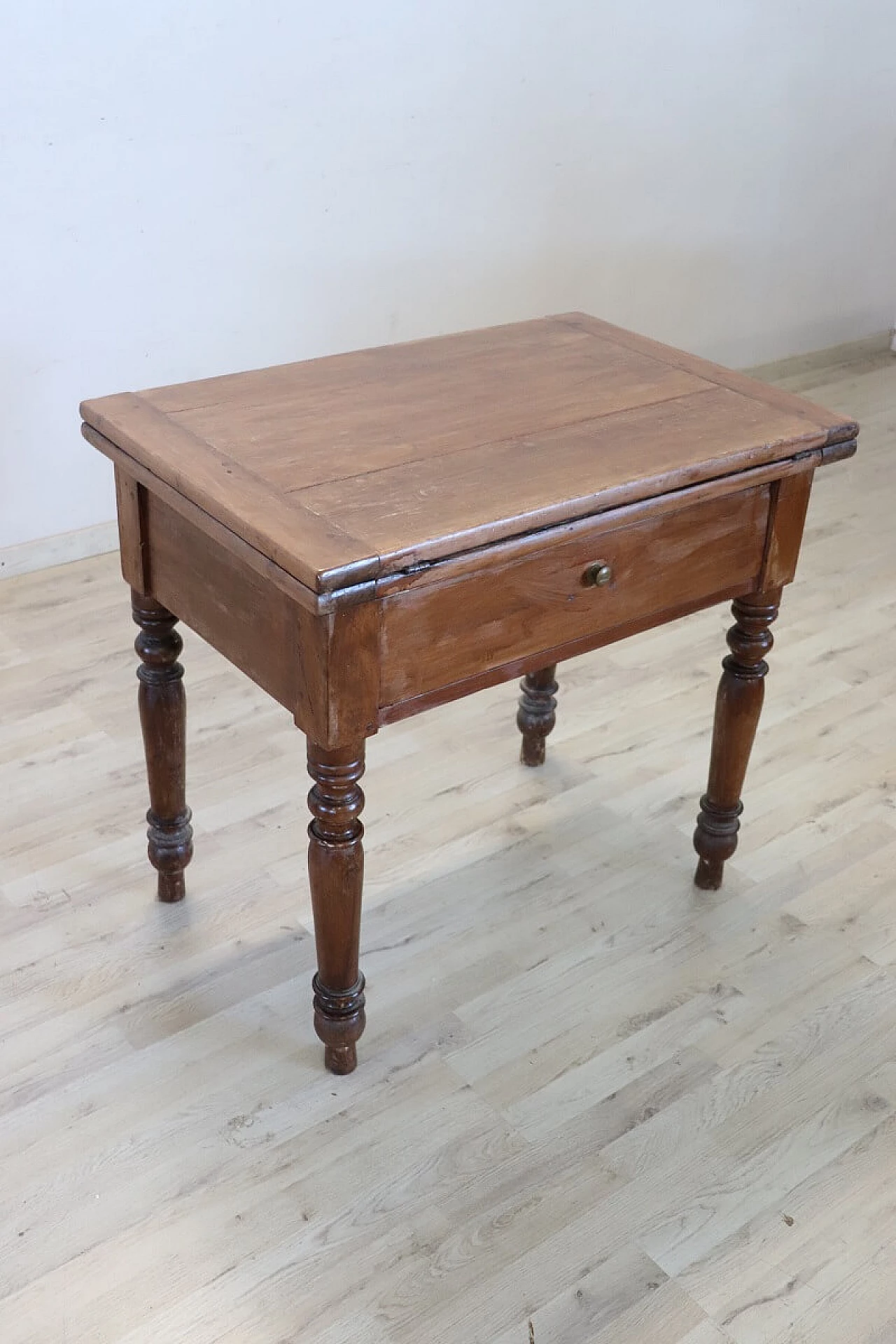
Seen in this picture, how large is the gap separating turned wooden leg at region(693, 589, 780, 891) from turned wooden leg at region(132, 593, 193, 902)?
0.73 meters

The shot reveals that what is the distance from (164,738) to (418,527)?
620 mm

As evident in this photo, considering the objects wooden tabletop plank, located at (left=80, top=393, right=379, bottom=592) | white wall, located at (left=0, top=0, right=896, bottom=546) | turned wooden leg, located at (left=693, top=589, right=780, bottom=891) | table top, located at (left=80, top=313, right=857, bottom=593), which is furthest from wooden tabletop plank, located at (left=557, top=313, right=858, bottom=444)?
white wall, located at (left=0, top=0, right=896, bottom=546)

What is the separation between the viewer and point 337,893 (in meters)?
1.54

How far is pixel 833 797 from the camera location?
2.27 meters

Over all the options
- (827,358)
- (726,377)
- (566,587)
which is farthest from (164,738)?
(827,358)

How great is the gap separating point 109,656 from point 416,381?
108 cm

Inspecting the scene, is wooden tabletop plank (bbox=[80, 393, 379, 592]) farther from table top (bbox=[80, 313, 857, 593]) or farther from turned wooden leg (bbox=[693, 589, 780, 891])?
turned wooden leg (bbox=[693, 589, 780, 891])

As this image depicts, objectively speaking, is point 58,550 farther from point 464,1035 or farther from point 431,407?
point 464,1035

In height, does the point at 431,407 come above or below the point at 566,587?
above

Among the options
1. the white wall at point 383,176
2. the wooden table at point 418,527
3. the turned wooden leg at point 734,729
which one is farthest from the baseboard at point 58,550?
the turned wooden leg at point 734,729

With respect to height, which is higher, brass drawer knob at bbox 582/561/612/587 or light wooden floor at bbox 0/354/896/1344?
brass drawer knob at bbox 582/561/612/587

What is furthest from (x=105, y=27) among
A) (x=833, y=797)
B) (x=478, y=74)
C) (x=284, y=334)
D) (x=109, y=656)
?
(x=833, y=797)

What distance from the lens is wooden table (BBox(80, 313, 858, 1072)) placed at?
4.48 feet

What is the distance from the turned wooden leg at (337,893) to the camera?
1.45m
